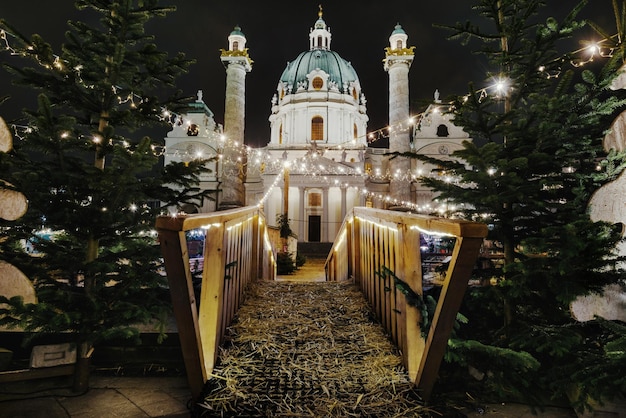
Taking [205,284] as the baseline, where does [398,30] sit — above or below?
above

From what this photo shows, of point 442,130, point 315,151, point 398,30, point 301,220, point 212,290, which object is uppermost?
point 398,30

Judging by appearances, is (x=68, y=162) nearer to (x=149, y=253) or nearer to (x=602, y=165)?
(x=149, y=253)

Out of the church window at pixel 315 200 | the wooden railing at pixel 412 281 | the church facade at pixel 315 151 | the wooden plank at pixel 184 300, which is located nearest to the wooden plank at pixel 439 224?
the wooden railing at pixel 412 281

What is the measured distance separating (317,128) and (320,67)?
9.31 m

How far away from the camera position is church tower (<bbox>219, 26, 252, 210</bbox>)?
3048 cm

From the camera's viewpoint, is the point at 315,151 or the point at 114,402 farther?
the point at 315,151

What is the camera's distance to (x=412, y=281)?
292 centimetres

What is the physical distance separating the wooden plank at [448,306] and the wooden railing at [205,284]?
6.37 ft

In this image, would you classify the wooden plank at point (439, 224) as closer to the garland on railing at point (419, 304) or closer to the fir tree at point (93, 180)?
the garland on railing at point (419, 304)

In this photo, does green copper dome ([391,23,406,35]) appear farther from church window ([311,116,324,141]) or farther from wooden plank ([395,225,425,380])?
wooden plank ([395,225,425,380])

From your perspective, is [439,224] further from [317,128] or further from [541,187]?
[317,128]

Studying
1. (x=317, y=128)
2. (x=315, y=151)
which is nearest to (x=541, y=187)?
(x=315, y=151)

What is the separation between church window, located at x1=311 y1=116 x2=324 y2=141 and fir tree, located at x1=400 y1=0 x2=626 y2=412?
33.7 m

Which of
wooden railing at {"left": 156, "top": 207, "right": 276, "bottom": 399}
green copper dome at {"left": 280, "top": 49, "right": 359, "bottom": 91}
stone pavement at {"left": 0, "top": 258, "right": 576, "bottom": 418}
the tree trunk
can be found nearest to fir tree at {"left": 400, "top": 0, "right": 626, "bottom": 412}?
stone pavement at {"left": 0, "top": 258, "right": 576, "bottom": 418}
